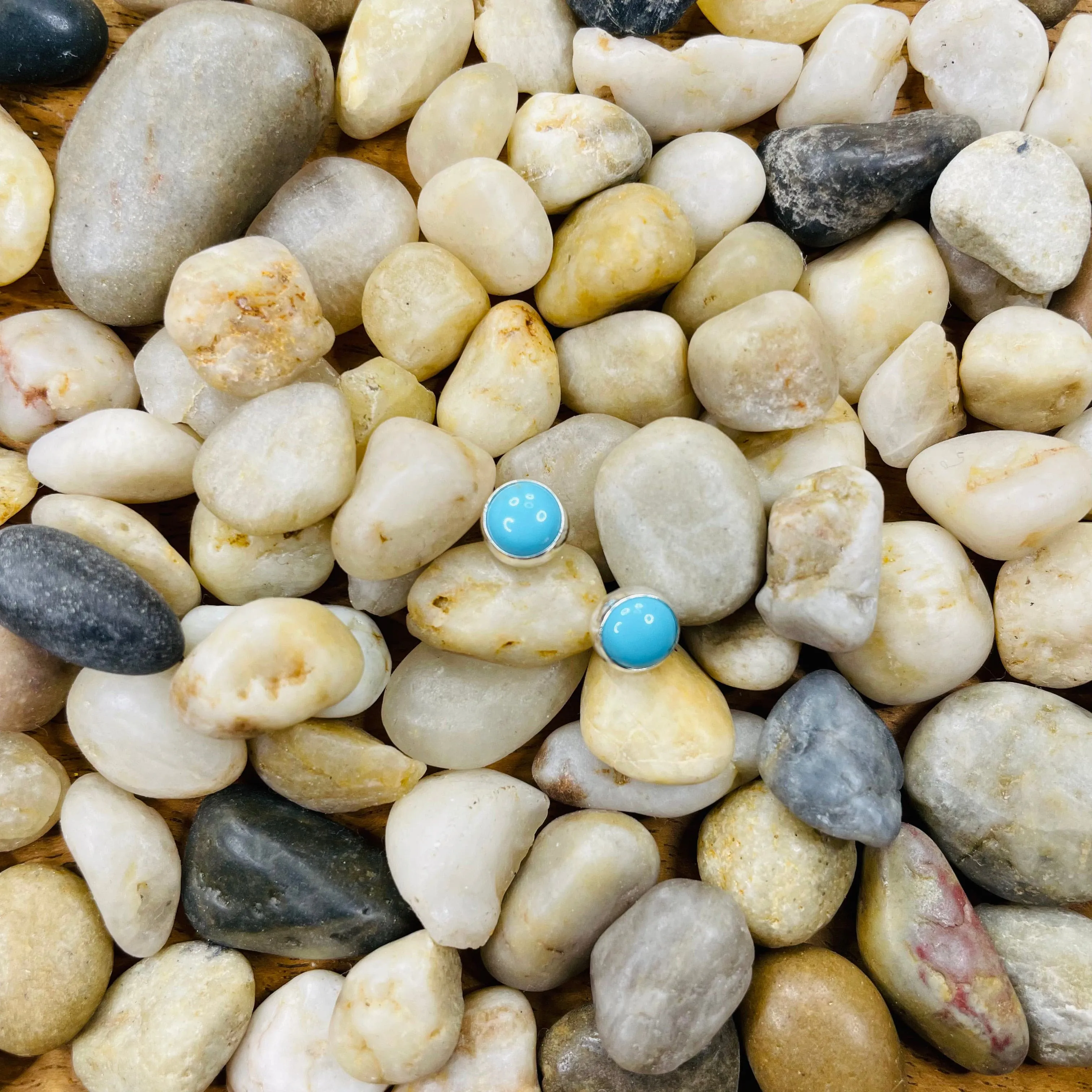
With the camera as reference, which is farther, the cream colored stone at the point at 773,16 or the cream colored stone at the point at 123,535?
the cream colored stone at the point at 773,16

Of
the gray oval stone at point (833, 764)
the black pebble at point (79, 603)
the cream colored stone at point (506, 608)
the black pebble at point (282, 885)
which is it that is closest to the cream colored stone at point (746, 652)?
the gray oval stone at point (833, 764)

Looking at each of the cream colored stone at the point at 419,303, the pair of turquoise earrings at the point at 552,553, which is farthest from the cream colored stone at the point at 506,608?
the cream colored stone at the point at 419,303

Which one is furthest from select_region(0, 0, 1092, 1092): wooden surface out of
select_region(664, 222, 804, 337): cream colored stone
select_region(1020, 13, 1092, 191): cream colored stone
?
select_region(1020, 13, 1092, 191): cream colored stone

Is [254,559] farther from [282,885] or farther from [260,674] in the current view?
[282,885]

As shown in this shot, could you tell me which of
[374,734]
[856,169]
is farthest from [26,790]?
[856,169]

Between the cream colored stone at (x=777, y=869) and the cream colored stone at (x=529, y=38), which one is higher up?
the cream colored stone at (x=529, y=38)

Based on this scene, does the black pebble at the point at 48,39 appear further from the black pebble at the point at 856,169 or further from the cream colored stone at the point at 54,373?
the black pebble at the point at 856,169

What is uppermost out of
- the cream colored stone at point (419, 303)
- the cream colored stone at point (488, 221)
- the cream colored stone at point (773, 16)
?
the cream colored stone at point (773, 16)
